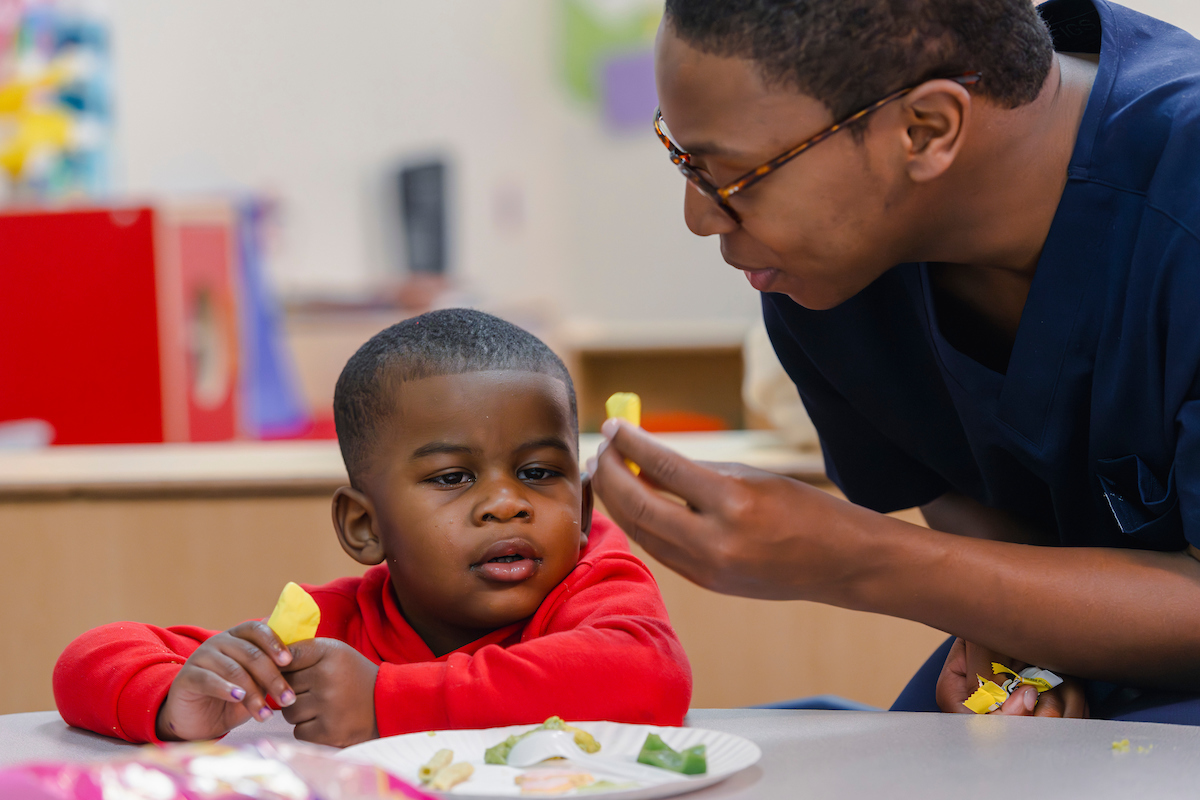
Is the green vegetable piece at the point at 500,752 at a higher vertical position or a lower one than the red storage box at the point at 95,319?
lower

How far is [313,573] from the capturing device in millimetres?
1836

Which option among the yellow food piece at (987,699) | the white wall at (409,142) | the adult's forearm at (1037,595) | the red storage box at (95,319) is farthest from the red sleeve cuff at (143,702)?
the white wall at (409,142)

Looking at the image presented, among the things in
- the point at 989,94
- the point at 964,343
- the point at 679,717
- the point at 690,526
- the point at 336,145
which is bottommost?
the point at 679,717

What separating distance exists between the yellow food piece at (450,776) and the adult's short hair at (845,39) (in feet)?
1.75

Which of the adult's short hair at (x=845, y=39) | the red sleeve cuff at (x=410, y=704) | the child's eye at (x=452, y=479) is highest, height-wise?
the adult's short hair at (x=845, y=39)

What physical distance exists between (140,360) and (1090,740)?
Answer: 7.15 ft

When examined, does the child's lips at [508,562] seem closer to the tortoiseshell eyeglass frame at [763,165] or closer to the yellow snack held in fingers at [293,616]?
the yellow snack held in fingers at [293,616]

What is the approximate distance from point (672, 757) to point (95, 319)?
215 cm

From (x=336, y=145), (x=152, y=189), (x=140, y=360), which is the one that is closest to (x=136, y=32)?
(x=152, y=189)

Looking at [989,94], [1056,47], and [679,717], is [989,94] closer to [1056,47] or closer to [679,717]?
[1056,47]

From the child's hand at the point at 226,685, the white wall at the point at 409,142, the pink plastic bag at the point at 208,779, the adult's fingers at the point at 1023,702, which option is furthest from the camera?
the white wall at the point at 409,142

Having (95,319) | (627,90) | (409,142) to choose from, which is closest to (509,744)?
(95,319)

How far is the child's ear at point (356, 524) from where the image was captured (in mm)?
1083

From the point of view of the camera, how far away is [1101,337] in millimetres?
950
